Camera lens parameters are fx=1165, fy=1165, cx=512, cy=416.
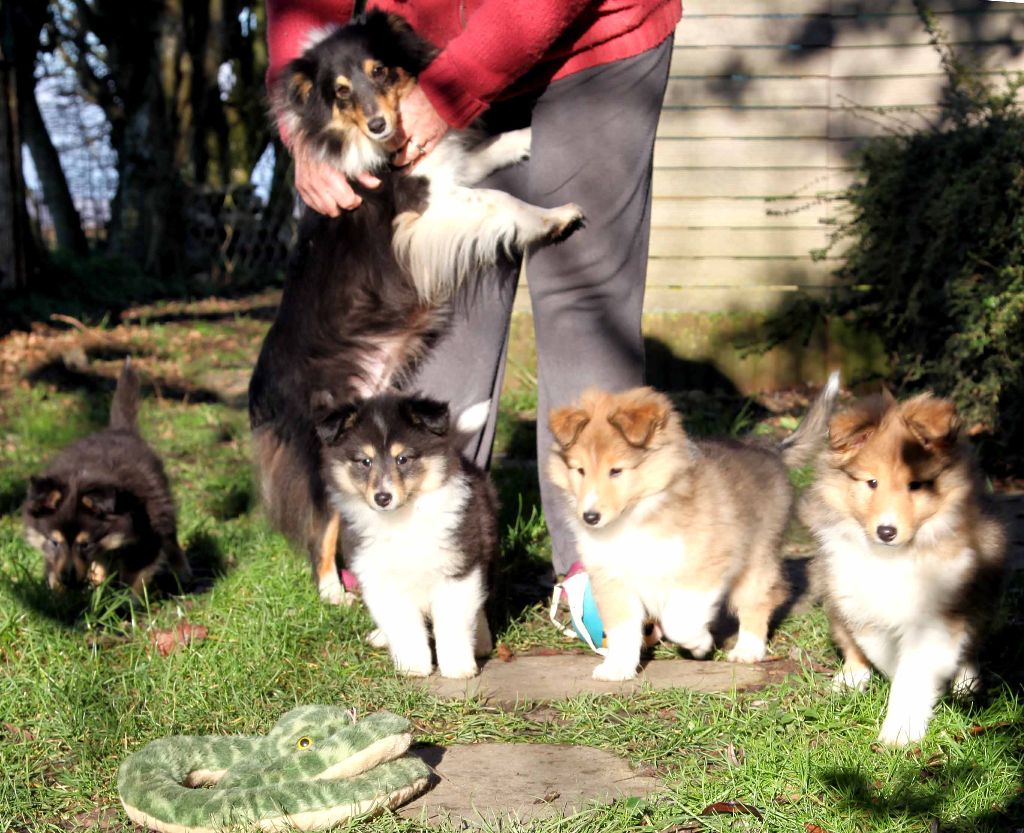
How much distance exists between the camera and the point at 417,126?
185 inches

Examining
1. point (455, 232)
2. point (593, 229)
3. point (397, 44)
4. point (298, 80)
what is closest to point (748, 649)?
point (593, 229)

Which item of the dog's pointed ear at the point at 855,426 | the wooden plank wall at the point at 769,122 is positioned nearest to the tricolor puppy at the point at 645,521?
the dog's pointed ear at the point at 855,426

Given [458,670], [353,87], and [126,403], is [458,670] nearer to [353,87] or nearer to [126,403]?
[353,87]

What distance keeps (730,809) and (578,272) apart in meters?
2.16

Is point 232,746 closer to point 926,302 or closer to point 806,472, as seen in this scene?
point 806,472

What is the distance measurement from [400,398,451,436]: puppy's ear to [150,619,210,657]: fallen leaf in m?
1.06

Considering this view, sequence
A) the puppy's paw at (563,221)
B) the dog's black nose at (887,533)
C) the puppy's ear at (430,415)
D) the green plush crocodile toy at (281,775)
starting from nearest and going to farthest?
the green plush crocodile toy at (281,775), the dog's black nose at (887,533), the puppy's ear at (430,415), the puppy's paw at (563,221)

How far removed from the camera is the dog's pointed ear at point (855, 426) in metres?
3.26

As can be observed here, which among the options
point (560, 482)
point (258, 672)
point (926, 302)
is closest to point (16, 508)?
point (258, 672)

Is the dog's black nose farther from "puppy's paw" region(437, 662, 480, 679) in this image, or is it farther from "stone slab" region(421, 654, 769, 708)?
"puppy's paw" region(437, 662, 480, 679)

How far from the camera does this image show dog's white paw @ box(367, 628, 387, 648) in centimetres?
415

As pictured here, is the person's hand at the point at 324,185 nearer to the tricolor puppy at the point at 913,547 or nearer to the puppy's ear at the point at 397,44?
the puppy's ear at the point at 397,44

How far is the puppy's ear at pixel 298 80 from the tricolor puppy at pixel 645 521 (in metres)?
1.85

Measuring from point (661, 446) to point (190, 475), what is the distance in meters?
3.84
